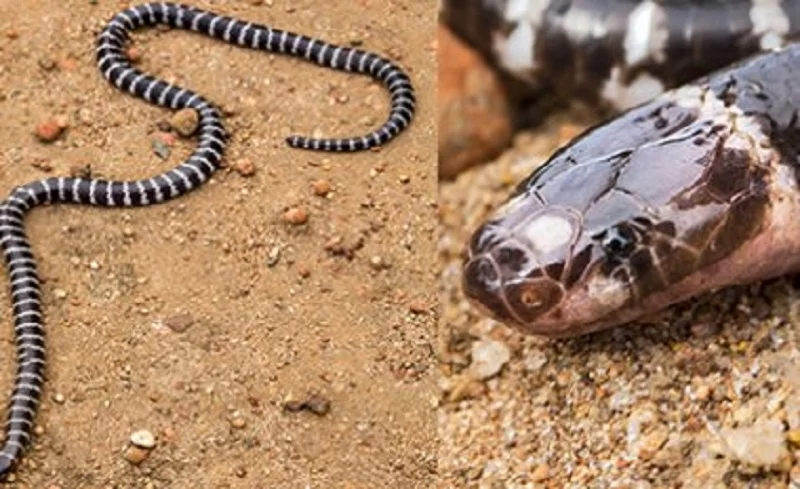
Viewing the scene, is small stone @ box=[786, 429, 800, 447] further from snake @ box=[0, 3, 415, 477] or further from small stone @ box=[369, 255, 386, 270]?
snake @ box=[0, 3, 415, 477]

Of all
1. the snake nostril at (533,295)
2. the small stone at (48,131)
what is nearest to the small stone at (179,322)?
the small stone at (48,131)

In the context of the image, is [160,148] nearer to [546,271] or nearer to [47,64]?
[47,64]

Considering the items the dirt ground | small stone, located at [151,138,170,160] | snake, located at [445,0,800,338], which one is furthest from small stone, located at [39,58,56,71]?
snake, located at [445,0,800,338]

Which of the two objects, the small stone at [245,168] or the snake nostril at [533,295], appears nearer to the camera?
the snake nostril at [533,295]

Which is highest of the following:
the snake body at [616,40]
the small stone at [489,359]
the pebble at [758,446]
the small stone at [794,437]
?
the small stone at [794,437]

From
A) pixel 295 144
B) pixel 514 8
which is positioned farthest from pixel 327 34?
pixel 514 8

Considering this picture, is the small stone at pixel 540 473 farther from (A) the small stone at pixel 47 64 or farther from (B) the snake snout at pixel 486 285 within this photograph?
(A) the small stone at pixel 47 64
